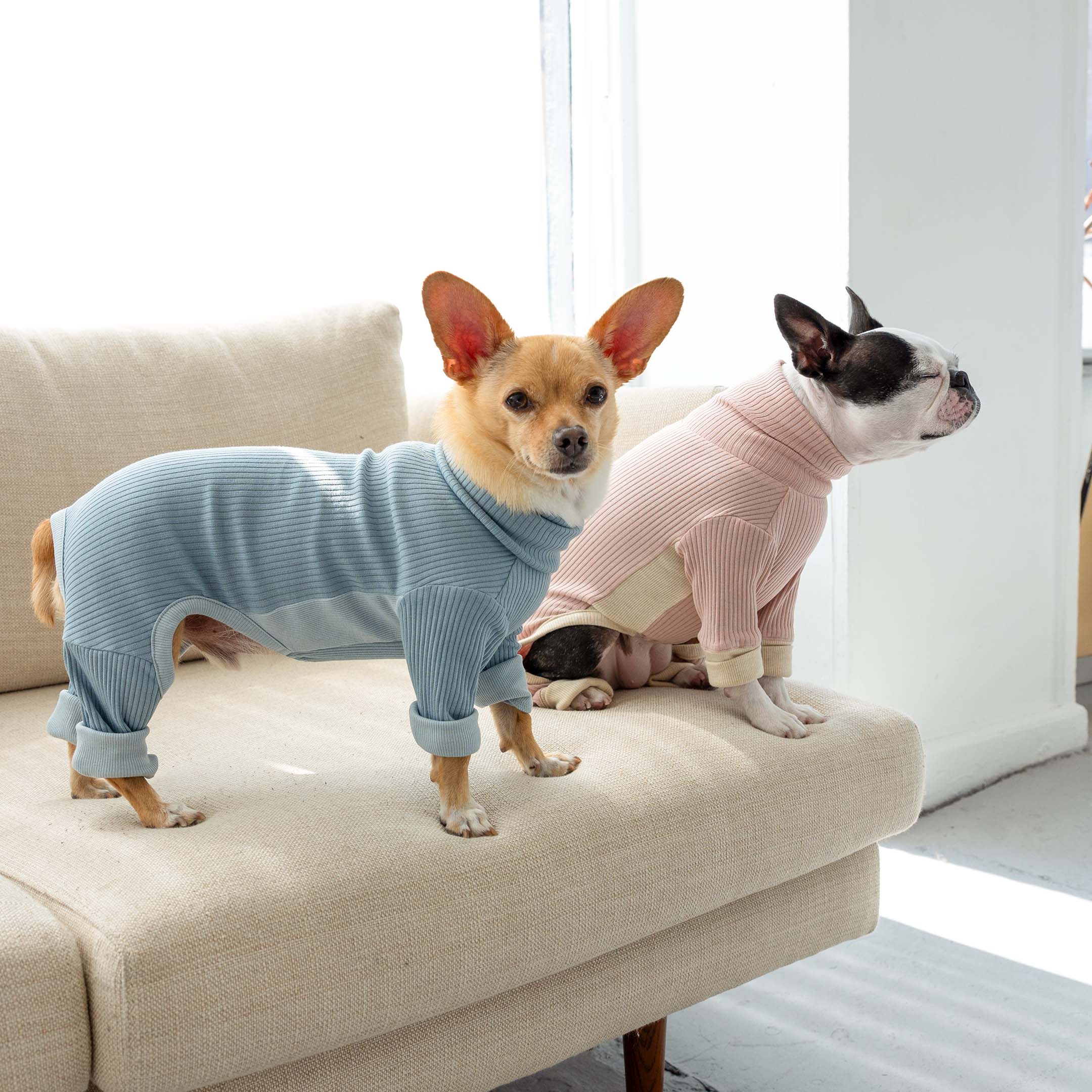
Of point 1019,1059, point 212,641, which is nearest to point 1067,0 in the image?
point 1019,1059

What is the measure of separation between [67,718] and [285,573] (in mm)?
302

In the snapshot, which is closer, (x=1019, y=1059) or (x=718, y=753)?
(x=718, y=753)

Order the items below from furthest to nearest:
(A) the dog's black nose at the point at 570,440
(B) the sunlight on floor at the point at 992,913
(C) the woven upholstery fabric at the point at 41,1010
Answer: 1. (B) the sunlight on floor at the point at 992,913
2. (A) the dog's black nose at the point at 570,440
3. (C) the woven upholstery fabric at the point at 41,1010

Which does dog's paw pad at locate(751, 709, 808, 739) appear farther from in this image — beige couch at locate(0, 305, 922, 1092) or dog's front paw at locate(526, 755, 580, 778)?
dog's front paw at locate(526, 755, 580, 778)

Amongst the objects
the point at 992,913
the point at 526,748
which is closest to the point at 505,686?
the point at 526,748

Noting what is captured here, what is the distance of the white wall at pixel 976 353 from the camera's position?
231cm

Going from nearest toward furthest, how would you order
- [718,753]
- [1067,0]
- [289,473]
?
[289,473]
[718,753]
[1067,0]

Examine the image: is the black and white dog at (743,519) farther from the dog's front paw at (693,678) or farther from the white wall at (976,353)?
the white wall at (976,353)

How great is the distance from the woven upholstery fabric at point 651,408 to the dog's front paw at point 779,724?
55cm

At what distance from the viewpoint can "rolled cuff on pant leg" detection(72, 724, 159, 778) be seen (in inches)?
43.3

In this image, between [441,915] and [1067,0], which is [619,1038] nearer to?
[441,915]

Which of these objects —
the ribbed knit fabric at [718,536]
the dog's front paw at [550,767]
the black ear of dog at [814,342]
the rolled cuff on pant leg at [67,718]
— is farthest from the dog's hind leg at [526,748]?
the black ear of dog at [814,342]

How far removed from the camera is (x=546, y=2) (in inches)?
112

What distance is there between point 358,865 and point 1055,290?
2384mm
